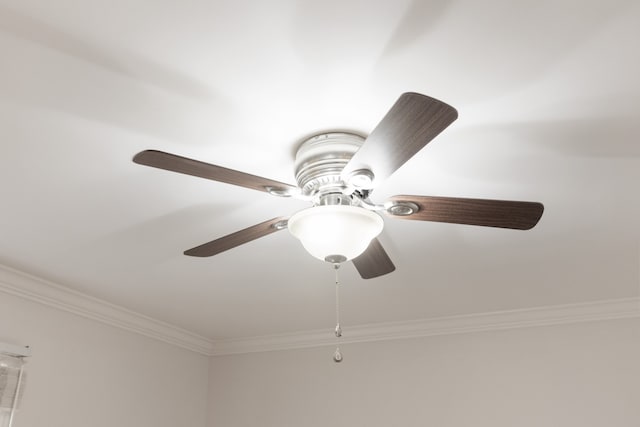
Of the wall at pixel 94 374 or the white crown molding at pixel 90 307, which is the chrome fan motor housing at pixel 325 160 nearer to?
the white crown molding at pixel 90 307

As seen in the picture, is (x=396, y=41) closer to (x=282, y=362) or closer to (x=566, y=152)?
(x=566, y=152)

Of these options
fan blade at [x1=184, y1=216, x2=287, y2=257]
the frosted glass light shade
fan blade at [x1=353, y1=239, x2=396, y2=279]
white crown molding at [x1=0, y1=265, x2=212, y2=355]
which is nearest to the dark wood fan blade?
the frosted glass light shade

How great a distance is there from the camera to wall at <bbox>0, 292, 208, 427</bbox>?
8.71 ft

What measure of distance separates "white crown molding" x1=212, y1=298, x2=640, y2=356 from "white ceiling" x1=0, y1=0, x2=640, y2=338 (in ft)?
2.27

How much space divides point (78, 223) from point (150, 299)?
3.37 ft

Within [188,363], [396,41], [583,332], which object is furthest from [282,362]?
[396,41]

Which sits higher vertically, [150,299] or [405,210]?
[150,299]

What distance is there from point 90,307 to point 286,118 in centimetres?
203

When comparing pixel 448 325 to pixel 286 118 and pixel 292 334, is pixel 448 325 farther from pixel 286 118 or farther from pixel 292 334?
pixel 286 118

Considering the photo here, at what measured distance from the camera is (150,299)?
304 cm

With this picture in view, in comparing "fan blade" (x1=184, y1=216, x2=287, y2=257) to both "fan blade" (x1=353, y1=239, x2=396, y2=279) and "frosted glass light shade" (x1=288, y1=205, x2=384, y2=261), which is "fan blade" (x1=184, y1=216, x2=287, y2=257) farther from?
"fan blade" (x1=353, y1=239, x2=396, y2=279)

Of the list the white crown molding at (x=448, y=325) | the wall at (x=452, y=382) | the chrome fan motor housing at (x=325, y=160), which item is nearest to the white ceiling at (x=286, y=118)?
the chrome fan motor housing at (x=325, y=160)

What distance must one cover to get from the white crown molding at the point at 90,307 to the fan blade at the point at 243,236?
1283 millimetres

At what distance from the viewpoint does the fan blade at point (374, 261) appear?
1.78 metres
